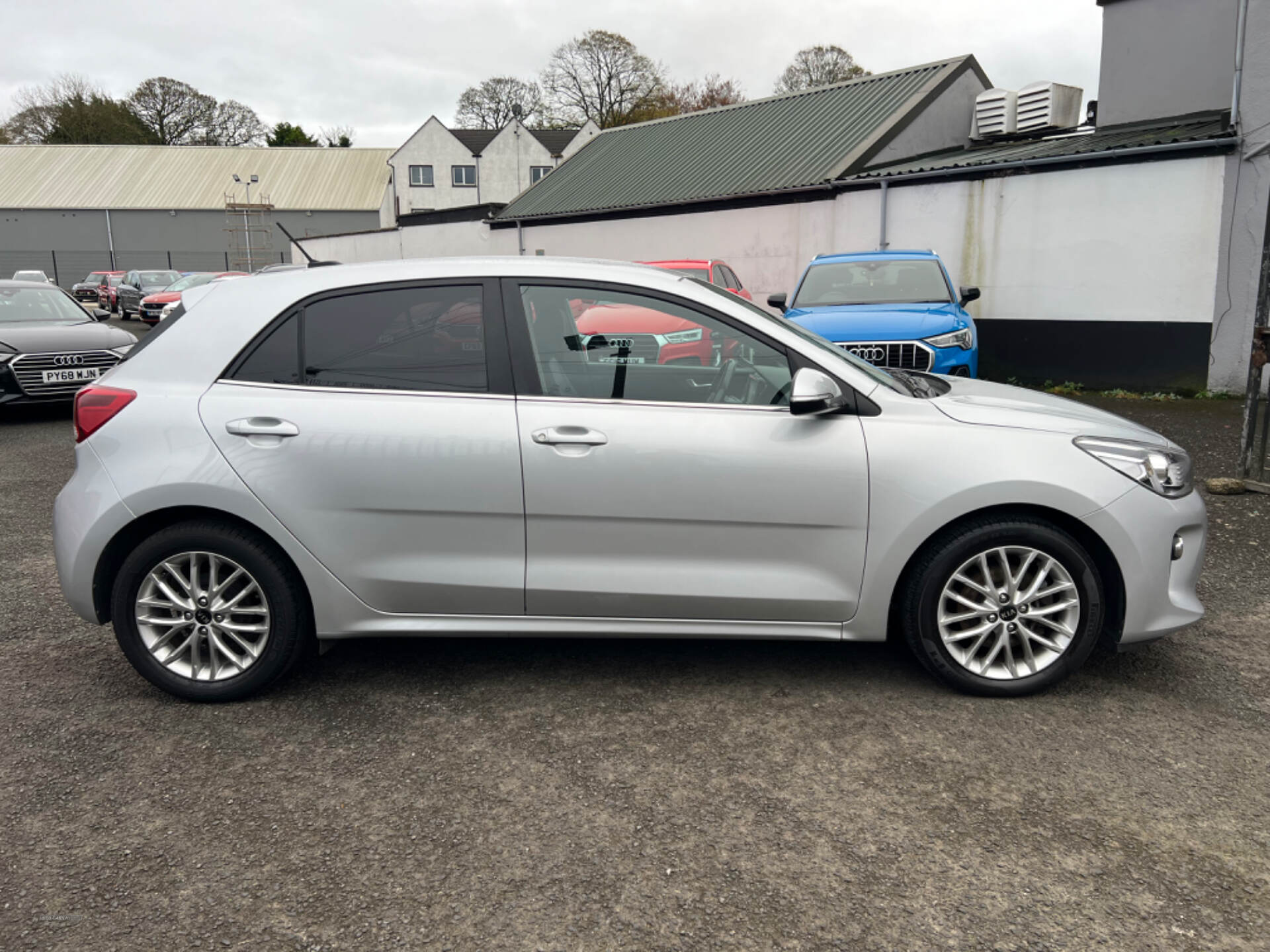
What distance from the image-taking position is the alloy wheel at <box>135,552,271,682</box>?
144 inches

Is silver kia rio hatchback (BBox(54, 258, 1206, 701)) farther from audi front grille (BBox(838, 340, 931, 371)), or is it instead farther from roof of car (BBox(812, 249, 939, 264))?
roof of car (BBox(812, 249, 939, 264))

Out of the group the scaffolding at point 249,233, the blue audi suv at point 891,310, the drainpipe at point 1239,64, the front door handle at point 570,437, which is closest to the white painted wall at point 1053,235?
the drainpipe at point 1239,64

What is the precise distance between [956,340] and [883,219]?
8203 mm

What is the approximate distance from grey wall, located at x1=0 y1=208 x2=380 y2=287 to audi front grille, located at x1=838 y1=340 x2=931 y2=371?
54672 millimetres

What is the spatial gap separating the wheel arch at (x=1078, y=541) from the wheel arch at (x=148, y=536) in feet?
7.64

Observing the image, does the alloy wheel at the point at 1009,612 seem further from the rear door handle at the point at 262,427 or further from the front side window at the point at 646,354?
the rear door handle at the point at 262,427

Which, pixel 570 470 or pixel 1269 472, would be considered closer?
pixel 570 470

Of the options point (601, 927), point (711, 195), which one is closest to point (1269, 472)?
point (601, 927)

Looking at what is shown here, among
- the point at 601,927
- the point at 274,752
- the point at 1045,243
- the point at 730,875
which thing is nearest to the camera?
the point at 601,927

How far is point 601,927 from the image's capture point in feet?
8.00

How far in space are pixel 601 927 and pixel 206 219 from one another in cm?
6497

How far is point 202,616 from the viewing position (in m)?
3.68

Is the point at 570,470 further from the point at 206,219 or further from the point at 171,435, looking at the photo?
the point at 206,219

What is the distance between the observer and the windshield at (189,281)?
26.0 meters
